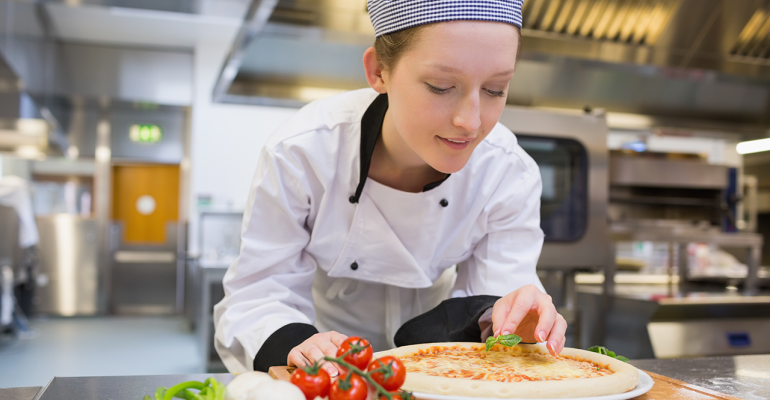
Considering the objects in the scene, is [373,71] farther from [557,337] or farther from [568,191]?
[568,191]

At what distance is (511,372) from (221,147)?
6321 mm

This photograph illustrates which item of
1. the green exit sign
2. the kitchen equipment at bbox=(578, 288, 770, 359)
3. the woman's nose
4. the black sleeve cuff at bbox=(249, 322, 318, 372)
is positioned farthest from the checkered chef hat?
the green exit sign

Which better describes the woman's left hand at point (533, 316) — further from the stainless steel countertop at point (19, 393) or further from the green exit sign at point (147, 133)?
the green exit sign at point (147, 133)

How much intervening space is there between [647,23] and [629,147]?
24.1 inches

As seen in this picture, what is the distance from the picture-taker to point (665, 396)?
2.64ft

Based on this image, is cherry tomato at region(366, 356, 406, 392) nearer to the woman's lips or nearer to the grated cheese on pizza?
the grated cheese on pizza

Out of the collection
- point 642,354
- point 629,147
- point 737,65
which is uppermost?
point 737,65

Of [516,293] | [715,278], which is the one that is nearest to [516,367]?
[516,293]

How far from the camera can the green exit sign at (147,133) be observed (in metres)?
7.28

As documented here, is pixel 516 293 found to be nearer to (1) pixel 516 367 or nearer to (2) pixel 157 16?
(1) pixel 516 367

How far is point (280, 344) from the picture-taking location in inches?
38.4

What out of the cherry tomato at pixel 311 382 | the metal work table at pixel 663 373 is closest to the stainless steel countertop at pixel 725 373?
the metal work table at pixel 663 373

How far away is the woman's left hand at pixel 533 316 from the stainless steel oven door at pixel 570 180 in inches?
61.0

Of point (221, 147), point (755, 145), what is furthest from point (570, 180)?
point (221, 147)
